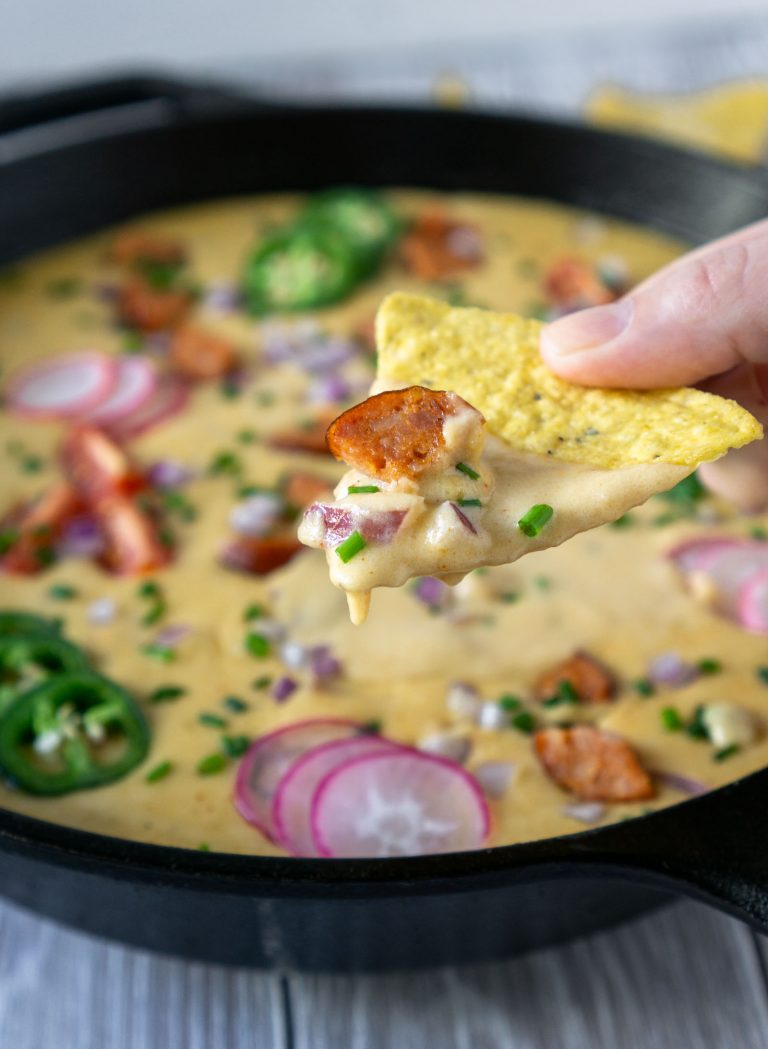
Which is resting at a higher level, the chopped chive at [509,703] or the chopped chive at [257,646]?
the chopped chive at [257,646]

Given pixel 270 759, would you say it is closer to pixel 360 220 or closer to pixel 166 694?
pixel 166 694

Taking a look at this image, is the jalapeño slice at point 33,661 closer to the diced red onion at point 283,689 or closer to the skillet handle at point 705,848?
the diced red onion at point 283,689

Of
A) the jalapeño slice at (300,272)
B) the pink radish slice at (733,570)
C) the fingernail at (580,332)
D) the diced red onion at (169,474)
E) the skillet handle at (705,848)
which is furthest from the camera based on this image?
the jalapeño slice at (300,272)

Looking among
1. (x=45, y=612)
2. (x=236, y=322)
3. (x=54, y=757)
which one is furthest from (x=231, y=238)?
(x=54, y=757)

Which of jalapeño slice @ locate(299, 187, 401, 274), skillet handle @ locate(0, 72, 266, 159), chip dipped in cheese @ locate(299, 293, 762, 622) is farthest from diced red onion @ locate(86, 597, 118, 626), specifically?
skillet handle @ locate(0, 72, 266, 159)

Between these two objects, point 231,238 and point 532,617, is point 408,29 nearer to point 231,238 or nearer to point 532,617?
point 231,238

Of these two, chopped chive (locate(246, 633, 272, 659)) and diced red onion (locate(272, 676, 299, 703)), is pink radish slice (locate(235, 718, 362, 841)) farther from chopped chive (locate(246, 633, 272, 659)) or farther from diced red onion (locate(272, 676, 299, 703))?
chopped chive (locate(246, 633, 272, 659))

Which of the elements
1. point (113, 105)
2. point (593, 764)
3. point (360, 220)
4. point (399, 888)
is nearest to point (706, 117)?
point (360, 220)

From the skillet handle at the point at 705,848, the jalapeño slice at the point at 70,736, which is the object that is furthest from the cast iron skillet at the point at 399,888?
the jalapeño slice at the point at 70,736
